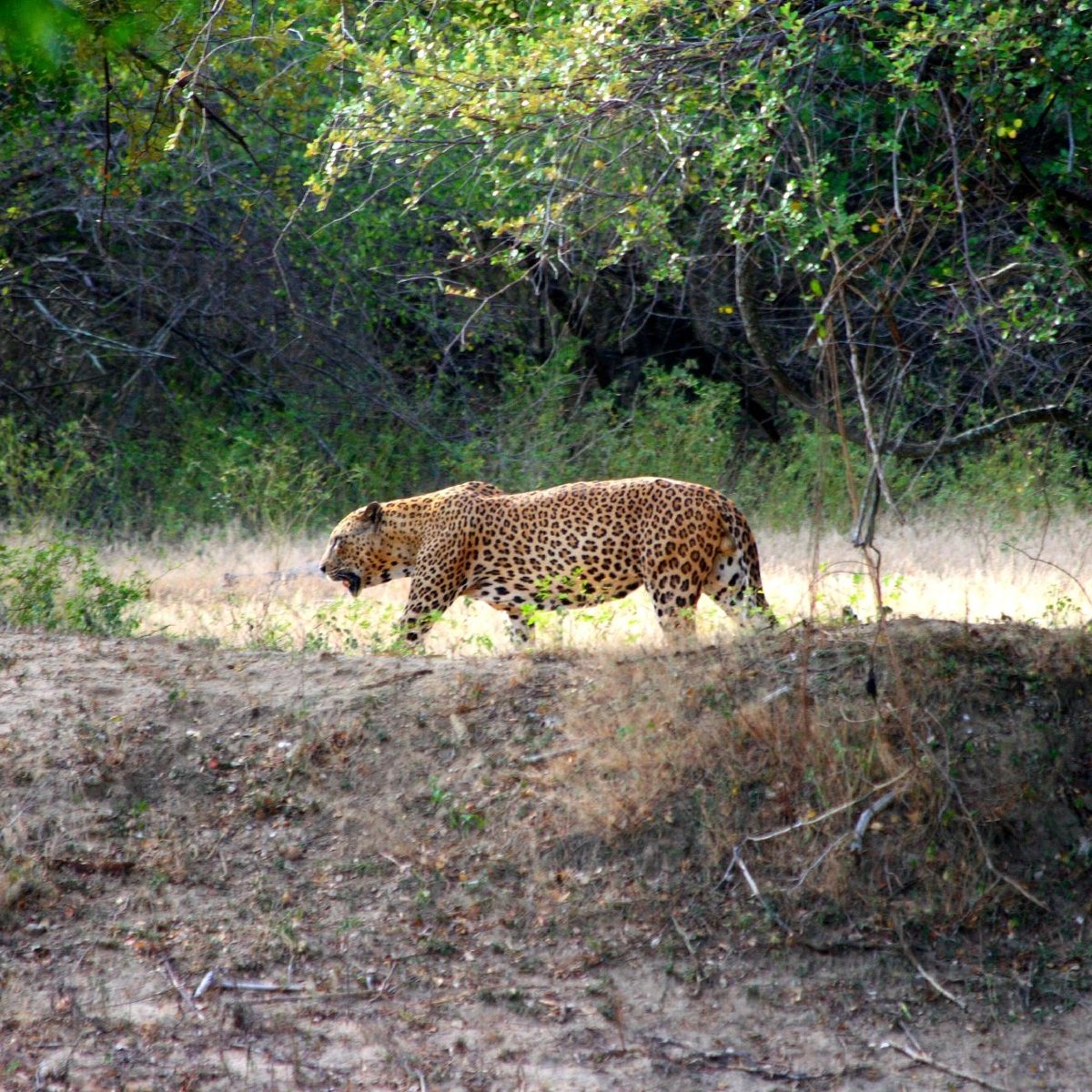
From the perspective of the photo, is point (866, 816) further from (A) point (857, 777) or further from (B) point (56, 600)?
(B) point (56, 600)

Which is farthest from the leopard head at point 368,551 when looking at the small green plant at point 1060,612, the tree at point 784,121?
the small green plant at point 1060,612

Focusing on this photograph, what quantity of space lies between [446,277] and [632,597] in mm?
5522

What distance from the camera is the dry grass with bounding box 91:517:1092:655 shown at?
28.7 feet

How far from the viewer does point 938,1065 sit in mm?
5695

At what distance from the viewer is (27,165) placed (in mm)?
13617

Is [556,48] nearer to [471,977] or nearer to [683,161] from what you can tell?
[683,161]

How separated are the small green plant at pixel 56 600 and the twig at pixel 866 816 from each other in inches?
173

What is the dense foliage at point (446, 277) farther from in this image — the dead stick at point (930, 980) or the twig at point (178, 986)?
the twig at point (178, 986)

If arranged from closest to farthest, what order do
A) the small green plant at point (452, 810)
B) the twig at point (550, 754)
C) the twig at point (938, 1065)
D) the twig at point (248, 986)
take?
1. the twig at point (938, 1065)
2. the twig at point (248, 986)
3. the small green plant at point (452, 810)
4. the twig at point (550, 754)

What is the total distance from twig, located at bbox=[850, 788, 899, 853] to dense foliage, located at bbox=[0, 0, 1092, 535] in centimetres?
163

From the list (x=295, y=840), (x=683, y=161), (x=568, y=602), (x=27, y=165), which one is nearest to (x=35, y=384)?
(x=27, y=165)

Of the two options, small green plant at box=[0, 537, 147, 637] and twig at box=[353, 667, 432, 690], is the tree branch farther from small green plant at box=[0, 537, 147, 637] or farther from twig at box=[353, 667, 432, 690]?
small green plant at box=[0, 537, 147, 637]

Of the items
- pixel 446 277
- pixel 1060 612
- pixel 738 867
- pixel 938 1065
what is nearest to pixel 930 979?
pixel 938 1065

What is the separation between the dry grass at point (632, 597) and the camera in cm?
875
